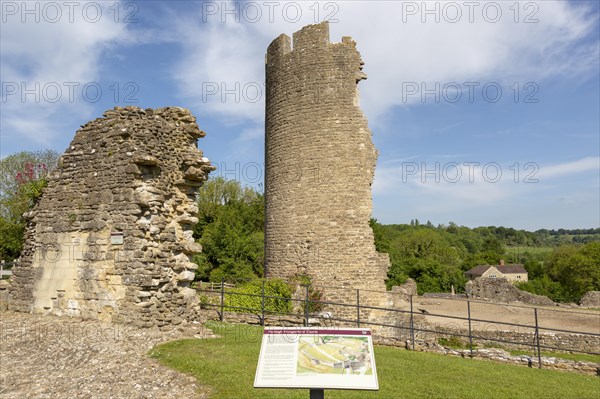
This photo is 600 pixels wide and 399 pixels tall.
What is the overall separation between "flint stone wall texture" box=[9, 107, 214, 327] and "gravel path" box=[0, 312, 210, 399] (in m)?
0.61

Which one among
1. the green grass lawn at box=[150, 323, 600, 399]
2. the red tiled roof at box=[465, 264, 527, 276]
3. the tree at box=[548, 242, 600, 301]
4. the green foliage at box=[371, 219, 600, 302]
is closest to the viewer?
the green grass lawn at box=[150, 323, 600, 399]

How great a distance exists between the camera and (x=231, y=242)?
3022 cm

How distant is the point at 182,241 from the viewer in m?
9.34

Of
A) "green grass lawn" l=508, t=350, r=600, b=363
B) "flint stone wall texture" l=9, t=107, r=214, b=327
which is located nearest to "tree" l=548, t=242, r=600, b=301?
"green grass lawn" l=508, t=350, r=600, b=363

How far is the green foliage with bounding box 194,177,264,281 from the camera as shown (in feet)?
96.0

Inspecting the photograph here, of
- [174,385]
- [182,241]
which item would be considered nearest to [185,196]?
[182,241]

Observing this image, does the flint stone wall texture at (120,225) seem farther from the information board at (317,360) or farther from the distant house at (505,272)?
the distant house at (505,272)

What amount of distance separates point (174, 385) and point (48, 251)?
5.72 m

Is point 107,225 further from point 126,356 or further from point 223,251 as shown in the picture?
point 223,251

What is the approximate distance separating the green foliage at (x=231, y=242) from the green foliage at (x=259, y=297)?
10.1m

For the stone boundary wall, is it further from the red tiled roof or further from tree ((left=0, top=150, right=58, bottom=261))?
the red tiled roof

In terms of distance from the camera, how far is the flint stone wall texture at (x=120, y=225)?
849 cm

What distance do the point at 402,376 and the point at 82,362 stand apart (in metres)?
4.94

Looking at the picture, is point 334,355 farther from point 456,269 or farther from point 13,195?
point 456,269
